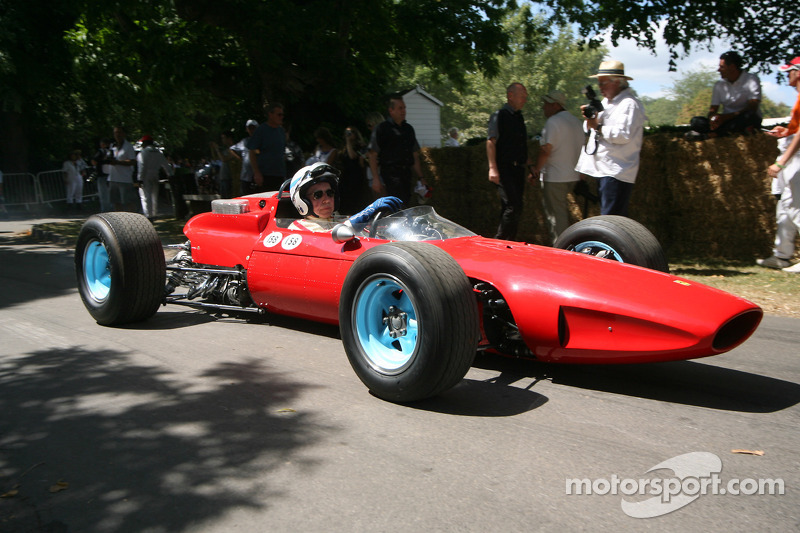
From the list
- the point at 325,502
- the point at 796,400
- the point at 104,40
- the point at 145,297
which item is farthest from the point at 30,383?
the point at 104,40

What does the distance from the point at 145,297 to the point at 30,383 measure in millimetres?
1451

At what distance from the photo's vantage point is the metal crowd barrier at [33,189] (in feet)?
Result: 72.4

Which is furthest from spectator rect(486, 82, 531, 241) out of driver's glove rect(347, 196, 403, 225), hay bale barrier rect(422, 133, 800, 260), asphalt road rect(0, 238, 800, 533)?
asphalt road rect(0, 238, 800, 533)

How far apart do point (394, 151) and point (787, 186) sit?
4.39 metres

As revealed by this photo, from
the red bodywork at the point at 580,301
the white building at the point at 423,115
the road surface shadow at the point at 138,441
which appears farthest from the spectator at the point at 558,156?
the white building at the point at 423,115

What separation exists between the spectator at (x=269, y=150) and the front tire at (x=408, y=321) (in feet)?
18.9

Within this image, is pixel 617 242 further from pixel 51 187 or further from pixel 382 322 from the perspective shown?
pixel 51 187

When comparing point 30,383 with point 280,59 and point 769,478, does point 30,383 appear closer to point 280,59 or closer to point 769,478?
point 769,478

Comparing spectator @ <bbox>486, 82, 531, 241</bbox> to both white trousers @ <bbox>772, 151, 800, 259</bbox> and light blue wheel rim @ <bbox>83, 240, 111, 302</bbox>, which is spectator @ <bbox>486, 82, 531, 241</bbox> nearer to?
white trousers @ <bbox>772, 151, 800, 259</bbox>

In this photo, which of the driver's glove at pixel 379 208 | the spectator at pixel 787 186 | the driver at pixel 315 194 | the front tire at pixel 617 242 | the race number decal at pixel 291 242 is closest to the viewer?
the front tire at pixel 617 242

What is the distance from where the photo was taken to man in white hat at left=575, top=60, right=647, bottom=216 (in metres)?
7.38

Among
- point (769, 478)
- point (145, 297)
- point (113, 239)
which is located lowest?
point (769, 478)

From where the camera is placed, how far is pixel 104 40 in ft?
46.1

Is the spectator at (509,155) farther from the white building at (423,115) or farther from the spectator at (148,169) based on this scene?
the white building at (423,115)
